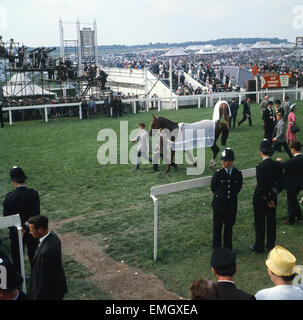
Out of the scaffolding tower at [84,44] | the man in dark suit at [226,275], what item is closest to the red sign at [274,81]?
the scaffolding tower at [84,44]

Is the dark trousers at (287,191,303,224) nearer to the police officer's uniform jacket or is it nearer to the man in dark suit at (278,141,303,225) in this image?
the man in dark suit at (278,141,303,225)

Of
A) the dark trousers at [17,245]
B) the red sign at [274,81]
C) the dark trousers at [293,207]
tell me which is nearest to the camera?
the dark trousers at [17,245]

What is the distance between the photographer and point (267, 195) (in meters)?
6.41

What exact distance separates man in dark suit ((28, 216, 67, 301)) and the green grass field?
1.18 m

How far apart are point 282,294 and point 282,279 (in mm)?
139

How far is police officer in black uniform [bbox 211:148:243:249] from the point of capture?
6.23 m

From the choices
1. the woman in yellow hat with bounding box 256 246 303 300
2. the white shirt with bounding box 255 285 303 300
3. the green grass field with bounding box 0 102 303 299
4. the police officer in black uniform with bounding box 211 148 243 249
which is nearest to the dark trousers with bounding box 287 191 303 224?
the green grass field with bounding box 0 102 303 299

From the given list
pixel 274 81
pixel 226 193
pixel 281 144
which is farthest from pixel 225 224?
pixel 274 81

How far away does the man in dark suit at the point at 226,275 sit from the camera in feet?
10.7

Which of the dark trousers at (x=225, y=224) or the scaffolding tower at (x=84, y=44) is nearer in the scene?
the dark trousers at (x=225, y=224)

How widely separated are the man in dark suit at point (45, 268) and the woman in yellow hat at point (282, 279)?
6.94 ft

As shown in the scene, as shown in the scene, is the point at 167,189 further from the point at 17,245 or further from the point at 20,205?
the point at 17,245

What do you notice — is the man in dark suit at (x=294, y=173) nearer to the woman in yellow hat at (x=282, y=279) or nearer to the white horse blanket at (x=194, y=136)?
the woman in yellow hat at (x=282, y=279)

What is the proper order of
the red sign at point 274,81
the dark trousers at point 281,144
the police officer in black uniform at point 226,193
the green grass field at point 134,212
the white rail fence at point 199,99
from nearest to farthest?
the green grass field at point 134,212 → the police officer in black uniform at point 226,193 → the dark trousers at point 281,144 → the white rail fence at point 199,99 → the red sign at point 274,81
